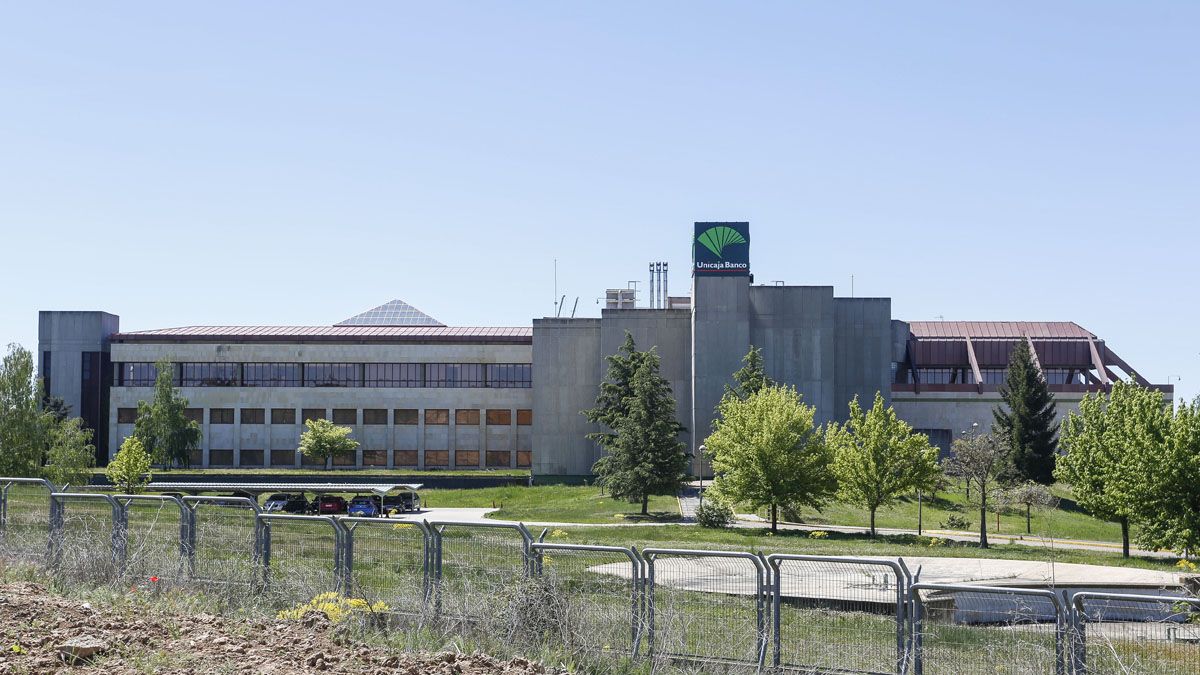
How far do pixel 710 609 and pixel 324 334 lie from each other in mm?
84094

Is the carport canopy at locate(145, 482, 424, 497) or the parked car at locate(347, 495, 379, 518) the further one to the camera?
the carport canopy at locate(145, 482, 424, 497)

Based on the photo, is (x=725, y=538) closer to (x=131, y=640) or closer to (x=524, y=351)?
(x=131, y=640)

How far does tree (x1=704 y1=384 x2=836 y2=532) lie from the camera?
46.2 metres

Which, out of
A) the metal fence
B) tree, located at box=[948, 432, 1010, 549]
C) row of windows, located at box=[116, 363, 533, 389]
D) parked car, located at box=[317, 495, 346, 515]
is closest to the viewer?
the metal fence

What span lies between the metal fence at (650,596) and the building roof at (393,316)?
92.2 meters

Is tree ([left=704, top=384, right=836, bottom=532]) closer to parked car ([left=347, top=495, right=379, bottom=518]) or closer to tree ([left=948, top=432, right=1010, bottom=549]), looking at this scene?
tree ([left=948, top=432, right=1010, bottom=549])

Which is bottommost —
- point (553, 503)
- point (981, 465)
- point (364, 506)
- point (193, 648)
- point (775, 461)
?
point (553, 503)

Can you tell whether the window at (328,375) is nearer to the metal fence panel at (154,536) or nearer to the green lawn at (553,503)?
the green lawn at (553,503)

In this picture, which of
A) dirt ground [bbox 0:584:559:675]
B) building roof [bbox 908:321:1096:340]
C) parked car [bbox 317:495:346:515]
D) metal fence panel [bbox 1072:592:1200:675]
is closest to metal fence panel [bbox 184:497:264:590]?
dirt ground [bbox 0:584:559:675]

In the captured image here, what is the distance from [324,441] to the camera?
82.9 metres

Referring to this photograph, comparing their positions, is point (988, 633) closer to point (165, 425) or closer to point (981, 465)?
point (981, 465)

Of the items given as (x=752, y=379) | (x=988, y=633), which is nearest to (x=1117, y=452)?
(x=752, y=379)

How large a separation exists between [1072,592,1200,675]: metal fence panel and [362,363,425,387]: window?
8437 cm

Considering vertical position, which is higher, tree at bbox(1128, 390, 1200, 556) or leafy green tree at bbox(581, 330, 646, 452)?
leafy green tree at bbox(581, 330, 646, 452)
